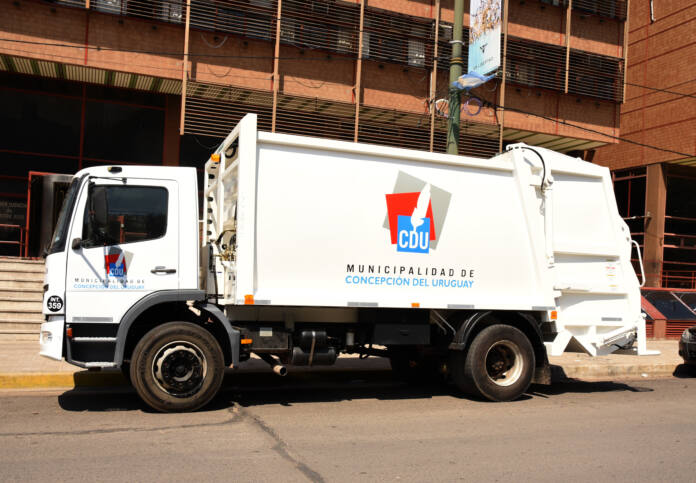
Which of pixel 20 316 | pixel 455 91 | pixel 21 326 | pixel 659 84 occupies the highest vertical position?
pixel 659 84

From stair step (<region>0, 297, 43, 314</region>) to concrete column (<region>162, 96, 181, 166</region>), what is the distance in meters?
6.11

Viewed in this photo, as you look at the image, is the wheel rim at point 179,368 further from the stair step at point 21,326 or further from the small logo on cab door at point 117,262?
the stair step at point 21,326

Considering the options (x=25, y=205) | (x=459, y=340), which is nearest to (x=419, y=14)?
(x=25, y=205)

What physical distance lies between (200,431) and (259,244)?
206 centimetres

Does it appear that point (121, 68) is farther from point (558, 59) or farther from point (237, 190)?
point (558, 59)

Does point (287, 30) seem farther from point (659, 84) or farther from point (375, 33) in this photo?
point (659, 84)

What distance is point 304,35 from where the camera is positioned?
17156 mm

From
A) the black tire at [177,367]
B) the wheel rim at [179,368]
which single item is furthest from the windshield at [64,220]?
the wheel rim at [179,368]

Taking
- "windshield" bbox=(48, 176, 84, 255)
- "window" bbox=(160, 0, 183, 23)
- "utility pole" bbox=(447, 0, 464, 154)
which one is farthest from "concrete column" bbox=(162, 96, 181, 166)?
"windshield" bbox=(48, 176, 84, 255)

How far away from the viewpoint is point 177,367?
271 inches

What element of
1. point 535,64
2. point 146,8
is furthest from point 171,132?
point 535,64

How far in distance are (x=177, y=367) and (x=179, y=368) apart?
2 centimetres

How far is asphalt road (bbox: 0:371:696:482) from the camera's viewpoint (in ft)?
16.5

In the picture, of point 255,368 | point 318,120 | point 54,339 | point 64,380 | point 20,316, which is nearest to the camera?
point 54,339
